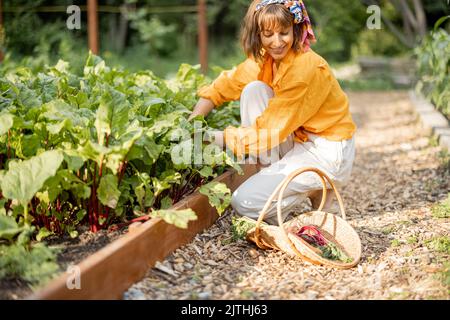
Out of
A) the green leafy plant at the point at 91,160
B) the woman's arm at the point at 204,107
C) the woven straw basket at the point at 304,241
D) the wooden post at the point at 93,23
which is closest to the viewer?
the green leafy plant at the point at 91,160

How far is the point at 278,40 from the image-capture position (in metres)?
2.75

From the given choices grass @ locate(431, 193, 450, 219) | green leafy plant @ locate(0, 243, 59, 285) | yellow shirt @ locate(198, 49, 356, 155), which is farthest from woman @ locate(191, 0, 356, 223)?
green leafy plant @ locate(0, 243, 59, 285)

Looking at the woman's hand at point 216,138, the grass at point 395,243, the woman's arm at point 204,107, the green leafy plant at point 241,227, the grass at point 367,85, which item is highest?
the woman's arm at point 204,107

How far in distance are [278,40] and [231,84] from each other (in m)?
0.57

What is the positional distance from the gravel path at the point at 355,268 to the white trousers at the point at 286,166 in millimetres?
224

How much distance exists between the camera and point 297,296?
7.05 feet

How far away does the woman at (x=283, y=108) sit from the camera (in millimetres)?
2742

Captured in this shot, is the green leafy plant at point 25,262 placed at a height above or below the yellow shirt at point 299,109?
below

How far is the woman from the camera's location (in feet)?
9.00

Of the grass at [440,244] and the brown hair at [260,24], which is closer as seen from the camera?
the grass at [440,244]

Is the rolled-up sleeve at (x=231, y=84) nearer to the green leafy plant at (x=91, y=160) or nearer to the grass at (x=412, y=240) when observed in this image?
the green leafy plant at (x=91, y=160)

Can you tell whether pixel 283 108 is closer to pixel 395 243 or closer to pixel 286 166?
pixel 286 166

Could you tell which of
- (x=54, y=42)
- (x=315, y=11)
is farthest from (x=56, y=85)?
(x=315, y=11)

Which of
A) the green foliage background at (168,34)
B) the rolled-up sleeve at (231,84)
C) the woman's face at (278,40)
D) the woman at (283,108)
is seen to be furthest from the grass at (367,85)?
the woman's face at (278,40)
